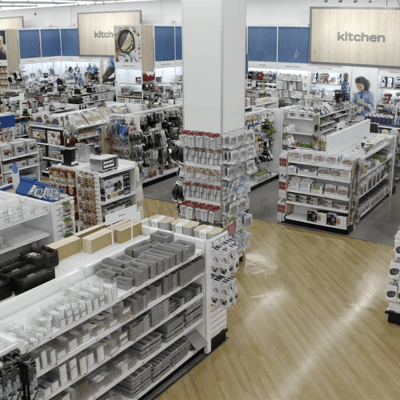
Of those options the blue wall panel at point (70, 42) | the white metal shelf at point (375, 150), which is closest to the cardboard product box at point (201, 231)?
the white metal shelf at point (375, 150)

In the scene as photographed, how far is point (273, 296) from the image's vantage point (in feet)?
25.5

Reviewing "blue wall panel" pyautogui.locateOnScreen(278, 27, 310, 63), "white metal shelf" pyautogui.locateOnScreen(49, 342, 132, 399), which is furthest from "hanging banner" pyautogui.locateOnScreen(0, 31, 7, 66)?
"white metal shelf" pyautogui.locateOnScreen(49, 342, 132, 399)

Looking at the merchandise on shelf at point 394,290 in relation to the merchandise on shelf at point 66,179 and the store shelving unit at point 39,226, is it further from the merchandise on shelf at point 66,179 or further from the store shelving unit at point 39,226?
the merchandise on shelf at point 66,179

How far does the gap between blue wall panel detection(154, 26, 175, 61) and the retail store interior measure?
410 cm

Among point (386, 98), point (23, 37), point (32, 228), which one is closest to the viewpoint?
point (32, 228)

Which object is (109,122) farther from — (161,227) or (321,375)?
(321,375)

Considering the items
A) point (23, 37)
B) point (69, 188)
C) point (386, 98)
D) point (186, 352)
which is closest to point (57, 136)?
point (69, 188)

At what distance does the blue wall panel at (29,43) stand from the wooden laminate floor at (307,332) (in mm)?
18379

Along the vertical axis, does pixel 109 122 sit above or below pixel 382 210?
above

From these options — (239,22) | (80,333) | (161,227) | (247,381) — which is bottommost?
(247,381)

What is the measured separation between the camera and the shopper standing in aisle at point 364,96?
17.1 m

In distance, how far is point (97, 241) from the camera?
5793 millimetres

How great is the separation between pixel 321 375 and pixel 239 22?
5007 mm

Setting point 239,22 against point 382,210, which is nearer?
point 239,22
